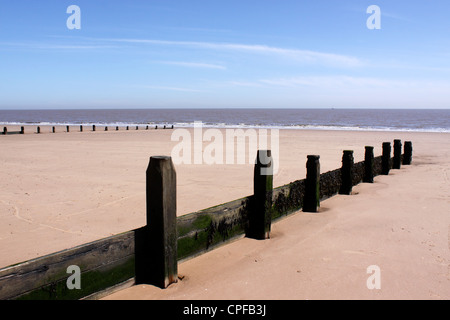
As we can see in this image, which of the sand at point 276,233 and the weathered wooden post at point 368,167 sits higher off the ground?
the weathered wooden post at point 368,167

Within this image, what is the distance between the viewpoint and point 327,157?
1661cm

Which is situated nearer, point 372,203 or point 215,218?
point 215,218

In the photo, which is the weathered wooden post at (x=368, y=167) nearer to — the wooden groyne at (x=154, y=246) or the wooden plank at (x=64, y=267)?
the wooden groyne at (x=154, y=246)

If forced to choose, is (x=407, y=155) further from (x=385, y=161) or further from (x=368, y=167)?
(x=368, y=167)

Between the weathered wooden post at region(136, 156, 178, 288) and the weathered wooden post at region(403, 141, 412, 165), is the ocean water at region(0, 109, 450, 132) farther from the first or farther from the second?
the weathered wooden post at region(136, 156, 178, 288)

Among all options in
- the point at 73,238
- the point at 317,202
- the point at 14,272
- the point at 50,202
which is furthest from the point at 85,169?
the point at 14,272

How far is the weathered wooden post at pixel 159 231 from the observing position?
3.38 meters

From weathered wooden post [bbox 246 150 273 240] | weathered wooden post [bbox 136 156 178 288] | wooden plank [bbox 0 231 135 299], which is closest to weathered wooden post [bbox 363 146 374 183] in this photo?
weathered wooden post [bbox 246 150 273 240]

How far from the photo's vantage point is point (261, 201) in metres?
5.10

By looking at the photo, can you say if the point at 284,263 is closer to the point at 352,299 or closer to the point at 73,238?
the point at 352,299

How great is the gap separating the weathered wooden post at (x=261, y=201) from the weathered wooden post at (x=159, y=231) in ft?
5.65

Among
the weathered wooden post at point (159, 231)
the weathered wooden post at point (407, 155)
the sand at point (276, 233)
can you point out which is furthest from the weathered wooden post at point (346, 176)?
the weathered wooden post at point (407, 155)

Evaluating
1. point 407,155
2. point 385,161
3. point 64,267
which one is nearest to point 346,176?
point 385,161
